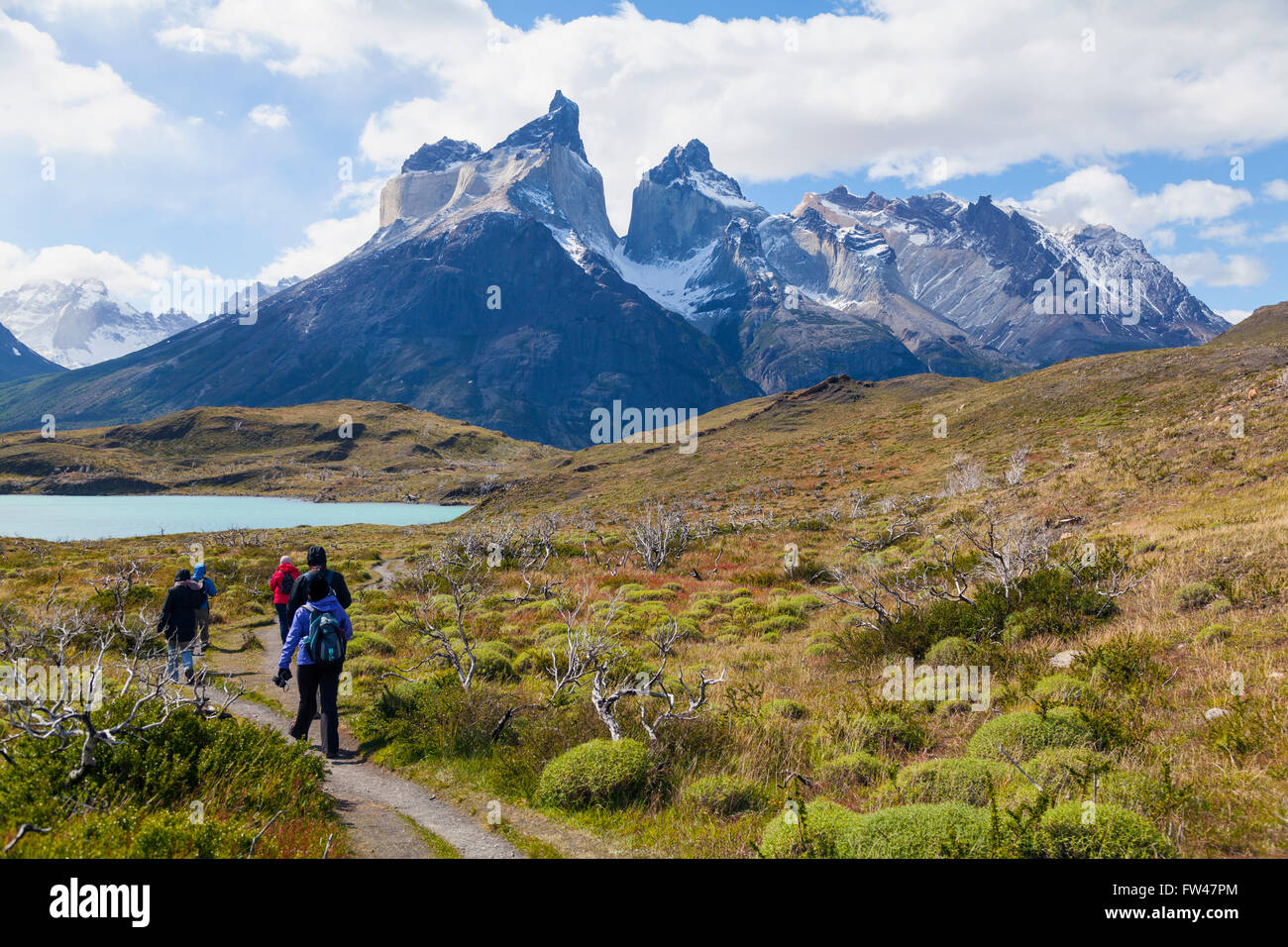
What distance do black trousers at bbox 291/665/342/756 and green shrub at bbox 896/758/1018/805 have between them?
7.37 meters

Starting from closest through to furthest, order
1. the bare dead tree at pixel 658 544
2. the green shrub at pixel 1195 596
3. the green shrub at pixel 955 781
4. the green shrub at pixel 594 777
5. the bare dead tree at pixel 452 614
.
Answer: the green shrub at pixel 955 781 < the green shrub at pixel 594 777 < the green shrub at pixel 1195 596 < the bare dead tree at pixel 452 614 < the bare dead tree at pixel 658 544

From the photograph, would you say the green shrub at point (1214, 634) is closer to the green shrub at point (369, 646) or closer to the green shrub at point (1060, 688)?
the green shrub at point (1060, 688)

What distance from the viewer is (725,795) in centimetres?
662

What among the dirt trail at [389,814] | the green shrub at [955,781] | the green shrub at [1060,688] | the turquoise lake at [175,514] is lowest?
the dirt trail at [389,814]

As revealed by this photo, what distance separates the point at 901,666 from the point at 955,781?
518 cm

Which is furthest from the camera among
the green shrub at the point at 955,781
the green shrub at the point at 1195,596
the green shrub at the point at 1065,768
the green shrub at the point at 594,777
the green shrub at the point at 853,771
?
the green shrub at the point at 1195,596

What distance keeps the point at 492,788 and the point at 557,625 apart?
28.2 feet

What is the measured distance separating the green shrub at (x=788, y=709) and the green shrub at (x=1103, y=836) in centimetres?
469

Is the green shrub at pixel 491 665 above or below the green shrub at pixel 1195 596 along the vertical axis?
below

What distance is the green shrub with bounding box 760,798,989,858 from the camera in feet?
16.2

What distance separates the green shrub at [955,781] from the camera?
241 inches

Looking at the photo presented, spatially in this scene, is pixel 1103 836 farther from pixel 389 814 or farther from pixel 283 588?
pixel 283 588

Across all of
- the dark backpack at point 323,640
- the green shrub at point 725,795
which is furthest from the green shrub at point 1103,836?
the dark backpack at point 323,640

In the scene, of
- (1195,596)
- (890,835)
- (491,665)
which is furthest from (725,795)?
(1195,596)
